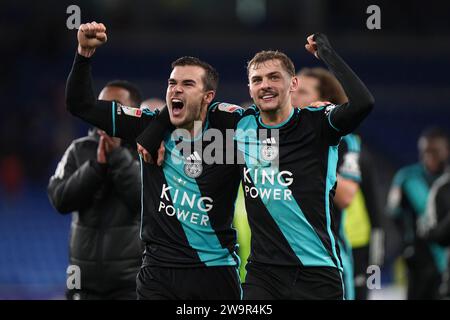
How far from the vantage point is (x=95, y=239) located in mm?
5562

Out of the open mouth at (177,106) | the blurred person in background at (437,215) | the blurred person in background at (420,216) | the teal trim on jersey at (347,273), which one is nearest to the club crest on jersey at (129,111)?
A: the open mouth at (177,106)

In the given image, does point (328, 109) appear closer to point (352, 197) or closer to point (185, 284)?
point (185, 284)

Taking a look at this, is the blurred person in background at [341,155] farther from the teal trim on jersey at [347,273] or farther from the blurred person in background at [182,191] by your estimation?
the blurred person in background at [182,191]

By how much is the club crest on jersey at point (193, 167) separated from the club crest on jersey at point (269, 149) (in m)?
0.39

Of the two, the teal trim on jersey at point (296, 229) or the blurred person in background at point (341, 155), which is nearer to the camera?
the teal trim on jersey at point (296, 229)

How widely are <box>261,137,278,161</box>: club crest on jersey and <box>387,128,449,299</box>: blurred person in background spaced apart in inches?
157

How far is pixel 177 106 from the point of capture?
188 inches

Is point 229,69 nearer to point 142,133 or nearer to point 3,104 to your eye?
point 3,104

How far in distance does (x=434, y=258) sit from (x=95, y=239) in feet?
13.4

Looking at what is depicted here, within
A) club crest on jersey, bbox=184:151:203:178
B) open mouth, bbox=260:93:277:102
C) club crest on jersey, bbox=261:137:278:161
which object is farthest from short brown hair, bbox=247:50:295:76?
club crest on jersey, bbox=184:151:203:178

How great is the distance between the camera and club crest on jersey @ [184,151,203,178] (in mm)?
4727

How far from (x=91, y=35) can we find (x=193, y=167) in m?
0.93

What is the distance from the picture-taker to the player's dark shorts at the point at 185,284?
4.60m

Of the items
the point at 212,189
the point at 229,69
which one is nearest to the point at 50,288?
the point at 229,69
